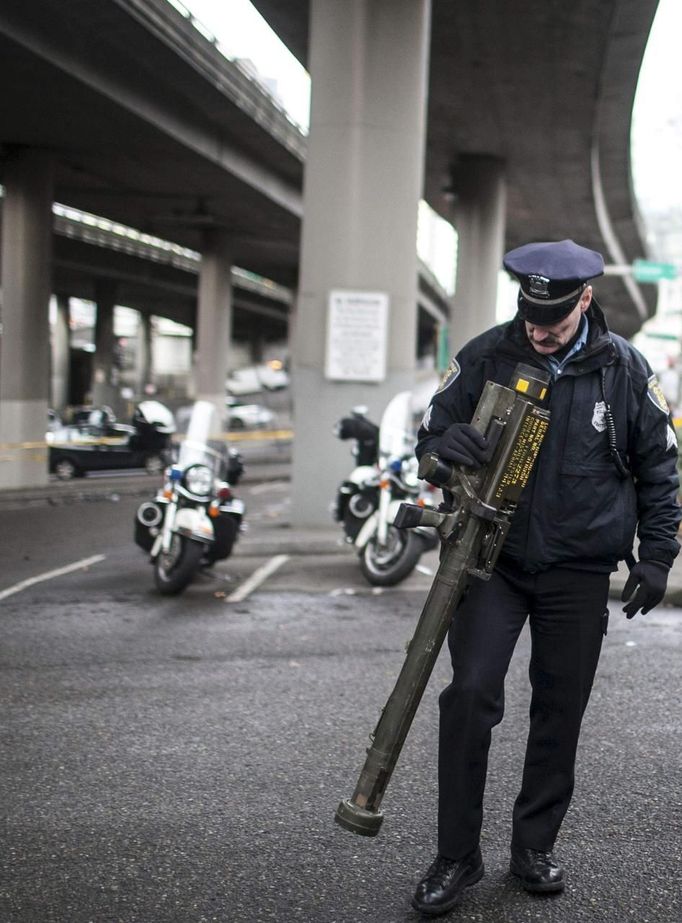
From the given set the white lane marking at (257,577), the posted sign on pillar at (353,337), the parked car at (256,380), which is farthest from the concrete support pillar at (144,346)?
the white lane marking at (257,577)

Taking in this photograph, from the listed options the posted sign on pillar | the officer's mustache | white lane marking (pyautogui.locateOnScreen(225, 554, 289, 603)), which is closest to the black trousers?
the officer's mustache

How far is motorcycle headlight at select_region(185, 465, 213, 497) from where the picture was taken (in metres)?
9.93

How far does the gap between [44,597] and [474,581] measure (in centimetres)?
637

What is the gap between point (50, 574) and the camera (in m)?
A: 11.1

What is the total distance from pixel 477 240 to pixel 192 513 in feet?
90.6

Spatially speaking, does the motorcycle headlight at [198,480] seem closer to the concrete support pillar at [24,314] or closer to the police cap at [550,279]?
the police cap at [550,279]

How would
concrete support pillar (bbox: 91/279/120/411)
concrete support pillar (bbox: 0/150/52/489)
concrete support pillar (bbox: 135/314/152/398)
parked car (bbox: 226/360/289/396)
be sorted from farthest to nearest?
concrete support pillar (bbox: 135/314/152/398), parked car (bbox: 226/360/289/396), concrete support pillar (bbox: 91/279/120/411), concrete support pillar (bbox: 0/150/52/489)

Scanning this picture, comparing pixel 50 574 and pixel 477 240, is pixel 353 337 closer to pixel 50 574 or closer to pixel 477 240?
pixel 50 574

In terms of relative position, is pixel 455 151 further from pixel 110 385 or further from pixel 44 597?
pixel 110 385

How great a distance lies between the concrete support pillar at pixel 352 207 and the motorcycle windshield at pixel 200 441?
10.4 ft

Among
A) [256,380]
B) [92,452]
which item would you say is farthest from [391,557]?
[256,380]

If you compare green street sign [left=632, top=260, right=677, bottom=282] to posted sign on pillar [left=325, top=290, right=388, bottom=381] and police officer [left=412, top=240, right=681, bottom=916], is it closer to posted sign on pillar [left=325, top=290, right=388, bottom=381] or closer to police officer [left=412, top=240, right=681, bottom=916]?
posted sign on pillar [left=325, top=290, right=388, bottom=381]

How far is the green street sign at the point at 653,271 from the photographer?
3925 centimetres

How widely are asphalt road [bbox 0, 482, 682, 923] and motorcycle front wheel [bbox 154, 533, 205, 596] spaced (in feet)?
1.60
